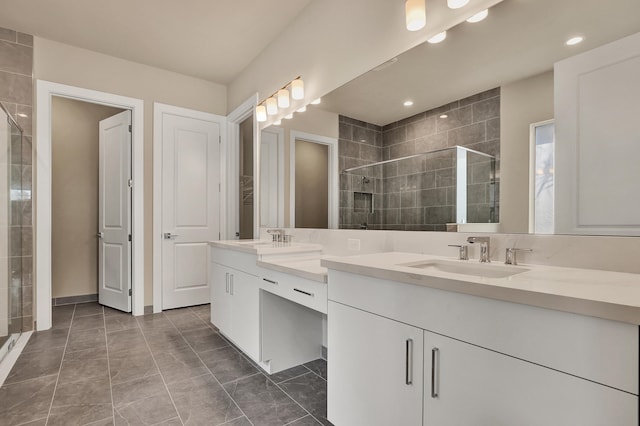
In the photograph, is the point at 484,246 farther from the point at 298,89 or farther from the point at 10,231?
the point at 10,231

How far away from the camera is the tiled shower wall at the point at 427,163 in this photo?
1.44 metres

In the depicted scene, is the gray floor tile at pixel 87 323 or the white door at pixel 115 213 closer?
the gray floor tile at pixel 87 323

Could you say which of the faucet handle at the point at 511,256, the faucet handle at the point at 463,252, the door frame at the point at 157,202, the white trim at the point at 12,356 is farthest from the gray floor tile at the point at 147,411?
the door frame at the point at 157,202

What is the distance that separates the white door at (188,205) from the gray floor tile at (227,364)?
150 cm

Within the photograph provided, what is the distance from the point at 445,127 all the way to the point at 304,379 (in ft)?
5.72

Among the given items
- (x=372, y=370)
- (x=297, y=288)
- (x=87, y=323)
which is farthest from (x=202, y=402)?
(x=87, y=323)

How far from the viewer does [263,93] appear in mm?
3242

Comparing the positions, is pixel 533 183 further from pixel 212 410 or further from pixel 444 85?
pixel 212 410

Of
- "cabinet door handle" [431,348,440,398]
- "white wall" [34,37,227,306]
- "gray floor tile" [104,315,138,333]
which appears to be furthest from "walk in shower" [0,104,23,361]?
"cabinet door handle" [431,348,440,398]

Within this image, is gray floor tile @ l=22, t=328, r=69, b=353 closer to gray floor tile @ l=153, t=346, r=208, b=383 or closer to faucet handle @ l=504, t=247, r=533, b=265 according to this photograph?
gray floor tile @ l=153, t=346, r=208, b=383

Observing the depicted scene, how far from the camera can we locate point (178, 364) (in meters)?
2.27

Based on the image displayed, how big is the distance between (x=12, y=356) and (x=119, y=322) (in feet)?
2.91

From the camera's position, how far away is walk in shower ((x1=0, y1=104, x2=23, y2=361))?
2.41 meters

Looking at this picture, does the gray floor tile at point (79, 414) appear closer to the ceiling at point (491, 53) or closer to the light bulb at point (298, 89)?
the ceiling at point (491, 53)
